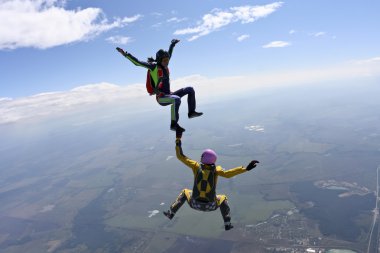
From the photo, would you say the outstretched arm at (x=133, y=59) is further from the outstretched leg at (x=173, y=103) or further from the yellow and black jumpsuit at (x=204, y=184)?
the yellow and black jumpsuit at (x=204, y=184)

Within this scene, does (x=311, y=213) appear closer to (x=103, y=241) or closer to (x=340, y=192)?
(x=340, y=192)

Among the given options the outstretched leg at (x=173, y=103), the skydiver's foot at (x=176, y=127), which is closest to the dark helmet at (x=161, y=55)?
the outstretched leg at (x=173, y=103)

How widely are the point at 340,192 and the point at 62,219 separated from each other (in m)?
176

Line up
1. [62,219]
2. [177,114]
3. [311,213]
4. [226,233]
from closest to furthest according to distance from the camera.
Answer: [177,114] < [226,233] < [311,213] < [62,219]

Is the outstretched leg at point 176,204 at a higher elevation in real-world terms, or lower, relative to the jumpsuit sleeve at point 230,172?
lower

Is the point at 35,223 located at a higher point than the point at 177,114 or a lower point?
lower

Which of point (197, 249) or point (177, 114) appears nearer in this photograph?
point (177, 114)

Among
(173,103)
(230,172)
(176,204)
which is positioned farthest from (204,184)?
(173,103)

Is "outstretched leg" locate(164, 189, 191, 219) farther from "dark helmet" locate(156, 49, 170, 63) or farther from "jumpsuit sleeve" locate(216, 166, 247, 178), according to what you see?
"dark helmet" locate(156, 49, 170, 63)

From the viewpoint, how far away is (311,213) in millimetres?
144875

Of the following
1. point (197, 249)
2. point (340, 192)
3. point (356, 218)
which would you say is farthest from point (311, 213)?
point (197, 249)

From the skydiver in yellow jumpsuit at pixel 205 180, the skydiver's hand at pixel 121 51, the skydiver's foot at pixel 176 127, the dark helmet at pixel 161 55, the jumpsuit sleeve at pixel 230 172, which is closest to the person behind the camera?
the skydiver's hand at pixel 121 51

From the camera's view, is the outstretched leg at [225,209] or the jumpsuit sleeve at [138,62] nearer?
the jumpsuit sleeve at [138,62]

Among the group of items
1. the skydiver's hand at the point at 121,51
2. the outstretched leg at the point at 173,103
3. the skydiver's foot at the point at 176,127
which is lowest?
the skydiver's foot at the point at 176,127
